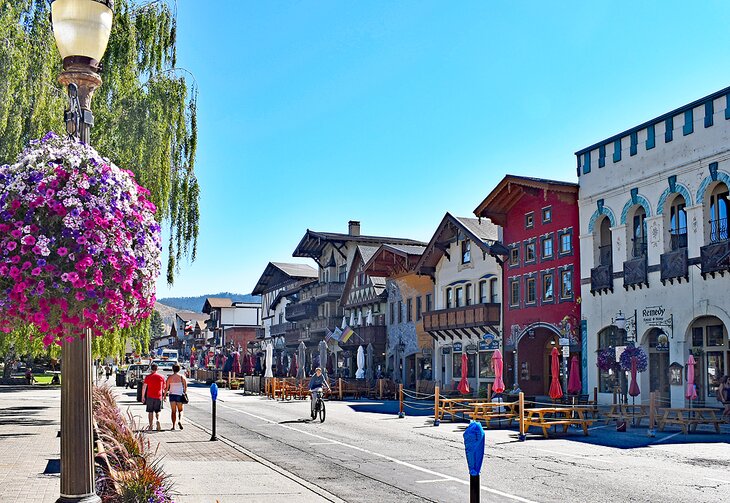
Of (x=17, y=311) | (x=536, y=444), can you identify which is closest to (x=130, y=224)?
(x=17, y=311)

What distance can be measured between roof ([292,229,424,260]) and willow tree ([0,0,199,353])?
141ft

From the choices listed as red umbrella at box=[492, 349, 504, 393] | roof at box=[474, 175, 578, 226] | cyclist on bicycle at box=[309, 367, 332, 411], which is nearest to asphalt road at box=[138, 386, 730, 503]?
cyclist on bicycle at box=[309, 367, 332, 411]

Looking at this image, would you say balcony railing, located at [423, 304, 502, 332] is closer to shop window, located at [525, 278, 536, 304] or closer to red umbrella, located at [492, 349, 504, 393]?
shop window, located at [525, 278, 536, 304]

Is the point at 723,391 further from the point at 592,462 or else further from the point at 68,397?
the point at 68,397

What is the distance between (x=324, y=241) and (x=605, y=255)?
34674 mm

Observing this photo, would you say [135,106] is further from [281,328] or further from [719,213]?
[281,328]

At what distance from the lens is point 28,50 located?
1628 centimetres

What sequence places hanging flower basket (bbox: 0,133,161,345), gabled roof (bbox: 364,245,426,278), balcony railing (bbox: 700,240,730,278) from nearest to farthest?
hanging flower basket (bbox: 0,133,161,345) < balcony railing (bbox: 700,240,730,278) < gabled roof (bbox: 364,245,426,278)

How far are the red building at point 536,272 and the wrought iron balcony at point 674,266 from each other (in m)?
5.93

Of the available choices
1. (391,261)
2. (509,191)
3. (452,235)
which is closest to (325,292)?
(391,261)

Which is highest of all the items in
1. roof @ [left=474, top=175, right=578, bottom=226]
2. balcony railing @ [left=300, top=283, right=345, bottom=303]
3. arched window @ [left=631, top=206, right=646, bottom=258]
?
roof @ [left=474, top=175, right=578, bottom=226]

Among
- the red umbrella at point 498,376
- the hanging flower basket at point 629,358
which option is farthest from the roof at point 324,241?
the hanging flower basket at point 629,358

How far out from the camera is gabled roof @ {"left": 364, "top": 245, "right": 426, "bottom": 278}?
51.2 meters

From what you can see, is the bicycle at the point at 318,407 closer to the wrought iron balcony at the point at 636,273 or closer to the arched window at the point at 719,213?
the wrought iron balcony at the point at 636,273
